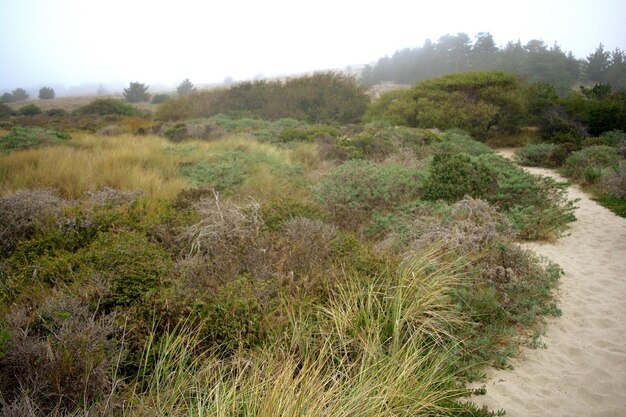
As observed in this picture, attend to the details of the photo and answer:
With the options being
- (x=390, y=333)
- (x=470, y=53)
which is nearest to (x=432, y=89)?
(x=390, y=333)

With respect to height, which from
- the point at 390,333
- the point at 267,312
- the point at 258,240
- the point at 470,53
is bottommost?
the point at 390,333

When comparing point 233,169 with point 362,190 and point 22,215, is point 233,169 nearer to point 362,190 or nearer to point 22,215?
point 362,190

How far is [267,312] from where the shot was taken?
10.3 feet

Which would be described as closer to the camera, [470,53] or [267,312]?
[267,312]

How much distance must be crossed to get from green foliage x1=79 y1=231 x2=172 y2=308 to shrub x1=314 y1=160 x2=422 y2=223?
3.27 metres

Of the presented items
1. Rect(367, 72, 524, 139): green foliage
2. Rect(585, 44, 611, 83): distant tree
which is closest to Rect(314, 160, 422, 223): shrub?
Rect(367, 72, 524, 139): green foliage

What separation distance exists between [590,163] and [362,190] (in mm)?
7782

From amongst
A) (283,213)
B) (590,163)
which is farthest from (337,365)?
(590,163)

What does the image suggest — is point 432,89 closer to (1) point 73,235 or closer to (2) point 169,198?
(2) point 169,198

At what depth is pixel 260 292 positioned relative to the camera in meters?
3.22

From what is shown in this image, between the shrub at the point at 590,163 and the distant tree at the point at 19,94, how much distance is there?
53496 millimetres

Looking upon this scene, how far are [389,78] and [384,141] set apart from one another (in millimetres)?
44050

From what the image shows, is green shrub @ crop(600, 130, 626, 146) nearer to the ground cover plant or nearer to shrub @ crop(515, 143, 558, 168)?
shrub @ crop(515, 143, 558, 168)

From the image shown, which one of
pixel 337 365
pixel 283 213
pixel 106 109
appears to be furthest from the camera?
pixel 106 109
